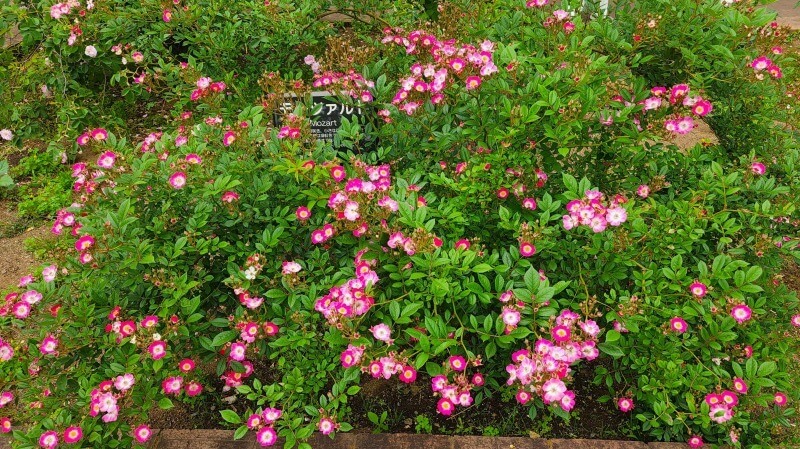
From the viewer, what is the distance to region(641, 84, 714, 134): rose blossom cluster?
2.00m

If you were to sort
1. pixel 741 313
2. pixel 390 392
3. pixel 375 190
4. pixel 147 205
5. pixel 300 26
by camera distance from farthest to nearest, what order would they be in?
pixel 300 26
pixel 390 392
pixel 147 205
pixel 375 190
pixel 741 313

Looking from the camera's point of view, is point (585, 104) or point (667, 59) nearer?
point (585, 104)

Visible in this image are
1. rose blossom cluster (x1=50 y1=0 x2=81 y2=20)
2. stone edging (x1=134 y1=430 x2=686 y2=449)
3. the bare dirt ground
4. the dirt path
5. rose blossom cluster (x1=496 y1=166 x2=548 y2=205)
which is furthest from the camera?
the dirt path

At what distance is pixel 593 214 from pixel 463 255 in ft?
1.49

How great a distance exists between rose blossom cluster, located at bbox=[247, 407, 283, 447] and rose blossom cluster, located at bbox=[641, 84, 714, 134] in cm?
171

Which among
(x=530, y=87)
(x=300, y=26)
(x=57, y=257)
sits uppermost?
(x=530, y=87)

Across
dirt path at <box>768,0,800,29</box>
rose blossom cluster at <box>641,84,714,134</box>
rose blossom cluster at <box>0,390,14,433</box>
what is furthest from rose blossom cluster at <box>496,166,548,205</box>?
dirt path at <box>768,0,800,29</box>

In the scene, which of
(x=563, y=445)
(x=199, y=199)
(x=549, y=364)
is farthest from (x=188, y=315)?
(x=563, y=445)

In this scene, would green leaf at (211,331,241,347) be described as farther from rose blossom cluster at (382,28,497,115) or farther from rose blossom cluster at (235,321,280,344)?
rose blossom cluster at (382,28,497,115)

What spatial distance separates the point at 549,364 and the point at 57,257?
1.65 meters

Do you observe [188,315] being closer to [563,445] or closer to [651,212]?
[563,445]

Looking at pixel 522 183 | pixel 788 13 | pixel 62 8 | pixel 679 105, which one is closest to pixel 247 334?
pixel 522 183

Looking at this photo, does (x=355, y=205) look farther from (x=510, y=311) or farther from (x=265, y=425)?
(x=265, y=425)

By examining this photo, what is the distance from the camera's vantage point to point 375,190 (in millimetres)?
1834
